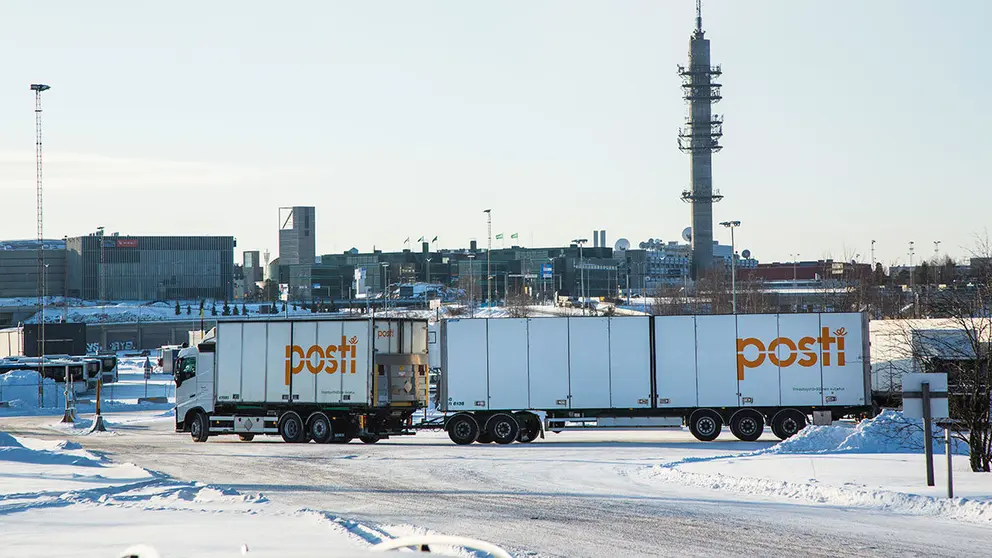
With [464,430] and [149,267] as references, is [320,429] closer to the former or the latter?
[464,430]

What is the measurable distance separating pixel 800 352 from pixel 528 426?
9225mm

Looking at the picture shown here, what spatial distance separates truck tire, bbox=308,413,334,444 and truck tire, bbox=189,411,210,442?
158 inches

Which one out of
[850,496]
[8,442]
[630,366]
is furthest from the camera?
[630,366]

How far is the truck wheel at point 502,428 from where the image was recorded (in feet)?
121

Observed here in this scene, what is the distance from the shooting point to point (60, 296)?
197m

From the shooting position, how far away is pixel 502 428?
37000 mm

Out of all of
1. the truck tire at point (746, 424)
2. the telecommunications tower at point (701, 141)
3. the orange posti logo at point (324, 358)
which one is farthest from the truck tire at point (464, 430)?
the telecommunications tower at point (701, 141)

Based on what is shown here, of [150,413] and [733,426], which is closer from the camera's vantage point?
[733,426]

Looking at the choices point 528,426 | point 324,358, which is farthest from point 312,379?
point 528,426

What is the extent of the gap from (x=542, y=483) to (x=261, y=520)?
7821mm

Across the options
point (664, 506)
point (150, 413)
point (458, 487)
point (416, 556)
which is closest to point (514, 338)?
point (458, 487)

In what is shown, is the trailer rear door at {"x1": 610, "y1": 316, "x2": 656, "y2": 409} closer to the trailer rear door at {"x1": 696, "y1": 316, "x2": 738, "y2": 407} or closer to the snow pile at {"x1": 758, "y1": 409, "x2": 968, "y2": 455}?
the trailer rear door at {"x1": 696, "y1": 316, "x2": 738, "y2": 407}

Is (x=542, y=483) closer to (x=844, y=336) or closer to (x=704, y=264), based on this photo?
(x=844, y=336)

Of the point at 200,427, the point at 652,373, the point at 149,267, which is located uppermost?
the point at 149,267
